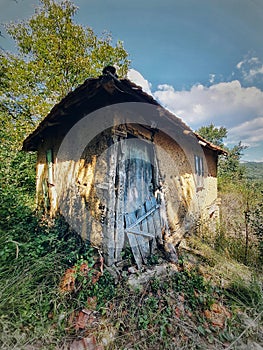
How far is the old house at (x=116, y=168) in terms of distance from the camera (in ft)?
8.94

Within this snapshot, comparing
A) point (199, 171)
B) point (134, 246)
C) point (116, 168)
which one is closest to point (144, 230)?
point (134, 246)

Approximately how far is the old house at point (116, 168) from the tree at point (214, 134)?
74.2 ft

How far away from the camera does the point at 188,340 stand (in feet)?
6.90

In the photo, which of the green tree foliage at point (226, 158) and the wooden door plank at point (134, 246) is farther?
the green tree foliage at point (226, 158)

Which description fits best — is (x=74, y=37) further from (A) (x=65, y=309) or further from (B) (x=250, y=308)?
(B) (x=250, y=308)

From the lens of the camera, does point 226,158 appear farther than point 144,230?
Yes

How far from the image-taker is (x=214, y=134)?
80.3 ft

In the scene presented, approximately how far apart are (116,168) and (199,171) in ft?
12.8

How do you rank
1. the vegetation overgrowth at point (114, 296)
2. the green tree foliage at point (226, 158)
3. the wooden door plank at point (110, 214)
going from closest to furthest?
1. the vegetation overgrowth at point (114, 296)
2. the wooden door plank at point (110, 214)
3. the green tree foliage at point (226, 158)

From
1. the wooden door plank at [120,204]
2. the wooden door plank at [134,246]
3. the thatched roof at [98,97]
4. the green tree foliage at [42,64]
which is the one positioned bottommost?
the wooden door plank at [134,246]

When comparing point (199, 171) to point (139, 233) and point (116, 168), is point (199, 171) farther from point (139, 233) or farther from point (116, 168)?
point (116, 168)

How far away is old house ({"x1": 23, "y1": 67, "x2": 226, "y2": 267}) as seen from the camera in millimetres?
2725

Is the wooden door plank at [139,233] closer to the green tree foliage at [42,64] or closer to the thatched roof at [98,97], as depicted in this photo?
the thatched roof at [98,97]

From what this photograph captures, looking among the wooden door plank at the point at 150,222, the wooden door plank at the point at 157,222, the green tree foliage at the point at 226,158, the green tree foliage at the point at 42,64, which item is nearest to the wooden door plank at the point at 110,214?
the wooden door plank at the point at 150,222
